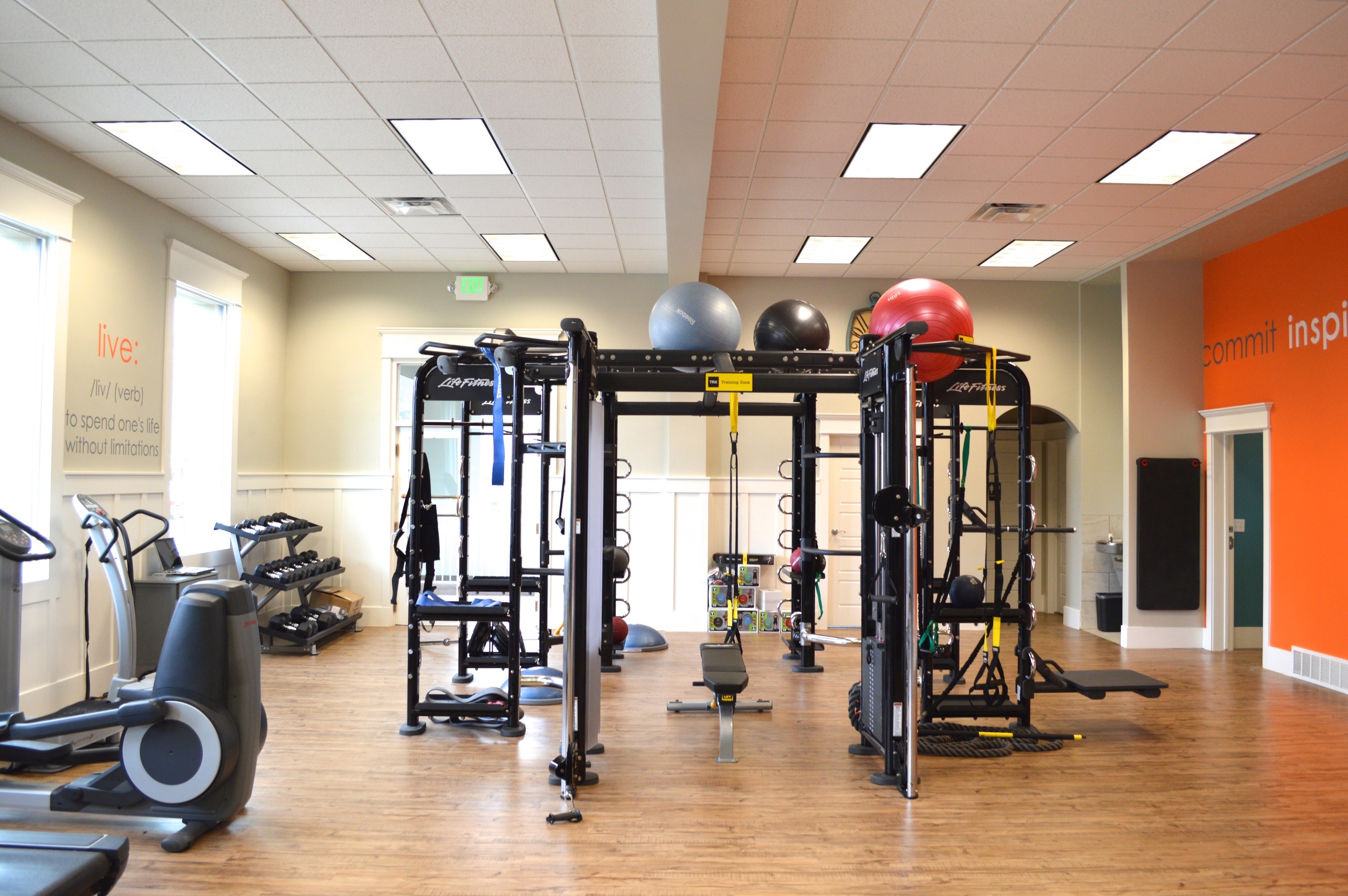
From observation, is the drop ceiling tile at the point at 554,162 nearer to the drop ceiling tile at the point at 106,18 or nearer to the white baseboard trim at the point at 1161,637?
the drop ceiling tile at the point at 106,18

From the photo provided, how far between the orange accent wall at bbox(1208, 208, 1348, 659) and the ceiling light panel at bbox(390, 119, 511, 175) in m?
6.07

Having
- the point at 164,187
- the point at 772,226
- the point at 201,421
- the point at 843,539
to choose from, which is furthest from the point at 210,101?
the point at 843,539

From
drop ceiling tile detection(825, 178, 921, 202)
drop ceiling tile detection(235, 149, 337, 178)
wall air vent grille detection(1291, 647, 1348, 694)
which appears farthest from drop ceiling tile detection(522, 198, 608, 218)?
wall air vent grille detection(1291, 647, 1348, 694)

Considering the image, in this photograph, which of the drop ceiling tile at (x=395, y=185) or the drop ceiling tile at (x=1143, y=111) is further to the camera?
the drop ceiling tile at (x=395, y=185)

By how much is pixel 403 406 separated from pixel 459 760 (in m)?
4.71

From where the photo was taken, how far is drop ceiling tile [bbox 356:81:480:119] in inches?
164

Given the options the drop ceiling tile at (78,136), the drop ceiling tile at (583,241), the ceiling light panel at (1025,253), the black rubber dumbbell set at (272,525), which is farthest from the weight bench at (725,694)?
the drop ceiling tile at (78,136)

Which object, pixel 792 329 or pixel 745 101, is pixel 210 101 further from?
pixel 792 329

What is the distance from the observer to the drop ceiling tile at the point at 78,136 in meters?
4.64

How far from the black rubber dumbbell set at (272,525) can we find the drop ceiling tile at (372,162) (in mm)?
2891

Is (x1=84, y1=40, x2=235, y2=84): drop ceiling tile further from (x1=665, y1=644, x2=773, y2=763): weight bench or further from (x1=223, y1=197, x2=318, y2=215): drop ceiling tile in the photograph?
(x1=665, y1=644, x2=773, y2=763): weight bench

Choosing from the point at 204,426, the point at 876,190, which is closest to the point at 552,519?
the point at 204,426

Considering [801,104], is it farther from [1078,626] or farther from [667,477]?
[1078,626]

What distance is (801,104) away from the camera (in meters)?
4.36
